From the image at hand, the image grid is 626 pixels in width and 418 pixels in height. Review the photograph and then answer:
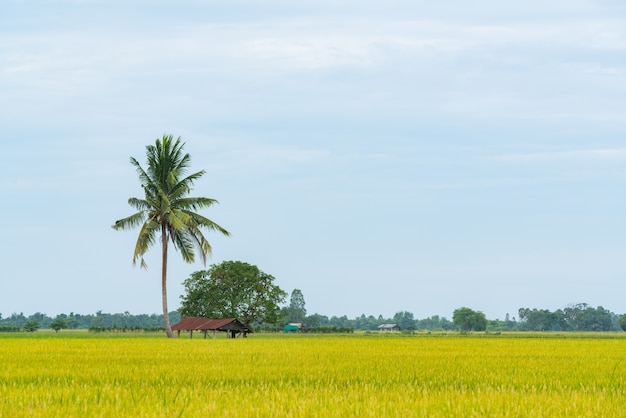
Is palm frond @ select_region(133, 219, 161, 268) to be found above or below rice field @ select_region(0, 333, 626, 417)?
above

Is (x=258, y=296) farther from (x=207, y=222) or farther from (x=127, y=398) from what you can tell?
(x=127, y=398)

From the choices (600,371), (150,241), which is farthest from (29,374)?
(150,241)

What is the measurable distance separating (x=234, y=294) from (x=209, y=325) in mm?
24511

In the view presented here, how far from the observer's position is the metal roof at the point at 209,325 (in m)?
57.2

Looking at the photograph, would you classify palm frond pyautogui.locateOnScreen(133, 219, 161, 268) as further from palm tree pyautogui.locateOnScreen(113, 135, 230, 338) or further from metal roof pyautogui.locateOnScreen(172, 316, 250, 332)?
metal roof pyautogui.locateOnScreen(172, 316, 250, 332)

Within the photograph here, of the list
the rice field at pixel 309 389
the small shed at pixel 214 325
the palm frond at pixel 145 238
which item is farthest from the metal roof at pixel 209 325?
the rice field at pixel 309 389

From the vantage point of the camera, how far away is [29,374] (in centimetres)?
1293

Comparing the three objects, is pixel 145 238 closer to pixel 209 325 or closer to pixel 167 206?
pixel 167 206

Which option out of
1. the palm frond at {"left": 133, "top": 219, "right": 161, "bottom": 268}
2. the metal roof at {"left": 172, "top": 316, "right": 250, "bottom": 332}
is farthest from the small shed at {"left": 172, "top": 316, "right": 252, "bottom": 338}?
the palm frond at {"left": 133, "top": 219, "right": 161, "bottom": 268}

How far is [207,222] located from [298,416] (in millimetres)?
36431

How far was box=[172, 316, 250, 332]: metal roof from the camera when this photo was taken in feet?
188

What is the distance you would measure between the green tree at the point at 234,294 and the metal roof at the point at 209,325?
17702mm

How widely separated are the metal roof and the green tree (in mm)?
17702

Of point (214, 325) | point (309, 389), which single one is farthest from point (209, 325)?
point (309, 389)
